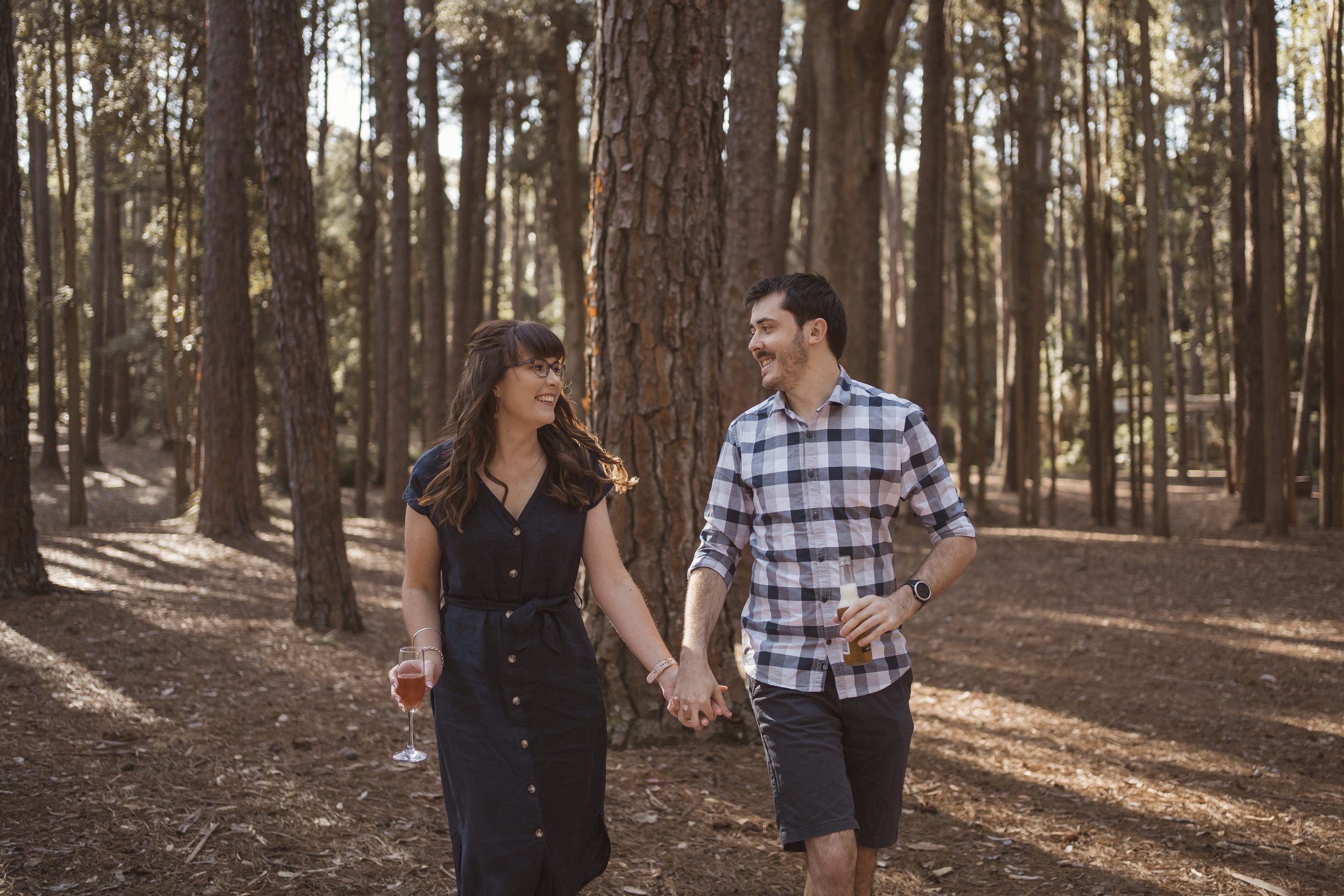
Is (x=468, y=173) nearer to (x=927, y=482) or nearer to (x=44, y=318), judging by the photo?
(x=44, y=318)

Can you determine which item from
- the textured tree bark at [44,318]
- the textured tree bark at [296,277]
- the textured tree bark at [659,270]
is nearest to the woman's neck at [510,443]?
the textured tree bark at [659,270]

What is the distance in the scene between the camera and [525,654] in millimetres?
2959

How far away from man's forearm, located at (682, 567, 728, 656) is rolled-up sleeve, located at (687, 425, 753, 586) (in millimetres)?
69

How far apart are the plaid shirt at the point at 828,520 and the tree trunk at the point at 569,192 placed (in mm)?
14047

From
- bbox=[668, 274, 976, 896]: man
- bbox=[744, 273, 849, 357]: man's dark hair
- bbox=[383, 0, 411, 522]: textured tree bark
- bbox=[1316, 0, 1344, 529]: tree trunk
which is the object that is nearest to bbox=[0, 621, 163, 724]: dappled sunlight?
bbox=[668, 274, 976, 896]: man

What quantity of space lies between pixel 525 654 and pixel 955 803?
3485 millimetres

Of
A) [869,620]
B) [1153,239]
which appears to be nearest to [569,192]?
[1153,239]

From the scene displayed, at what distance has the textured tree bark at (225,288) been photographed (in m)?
13.5

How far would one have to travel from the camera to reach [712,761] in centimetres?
591

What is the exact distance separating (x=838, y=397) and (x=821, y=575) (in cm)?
55

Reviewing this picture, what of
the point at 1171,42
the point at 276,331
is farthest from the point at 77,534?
the point at 1171,42

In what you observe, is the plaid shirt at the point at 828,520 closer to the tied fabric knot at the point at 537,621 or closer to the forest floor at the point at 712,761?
the tied fabric knot at the point at 537,621

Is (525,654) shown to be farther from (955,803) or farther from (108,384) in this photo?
(108,384)

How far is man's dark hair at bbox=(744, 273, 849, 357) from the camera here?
10.7ft
